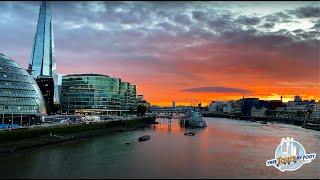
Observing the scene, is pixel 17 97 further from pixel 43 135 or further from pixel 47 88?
pixel 47 88

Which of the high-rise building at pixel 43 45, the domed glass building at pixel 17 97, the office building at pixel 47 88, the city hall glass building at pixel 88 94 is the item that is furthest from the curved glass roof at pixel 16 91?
the city hall glass building at pixel 88 94

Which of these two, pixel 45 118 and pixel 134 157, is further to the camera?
pixel 45 118

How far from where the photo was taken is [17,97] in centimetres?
7844

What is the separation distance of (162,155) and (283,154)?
51.8 feet

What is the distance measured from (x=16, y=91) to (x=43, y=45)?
210 ft

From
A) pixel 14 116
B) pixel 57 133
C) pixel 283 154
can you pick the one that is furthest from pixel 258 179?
pixel 14 116

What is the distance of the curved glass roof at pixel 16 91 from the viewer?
249 ft

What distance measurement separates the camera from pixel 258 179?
40656mm

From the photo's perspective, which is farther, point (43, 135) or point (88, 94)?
point (88, 94)

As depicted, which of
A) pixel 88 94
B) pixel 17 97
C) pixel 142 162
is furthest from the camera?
pixel 88 94

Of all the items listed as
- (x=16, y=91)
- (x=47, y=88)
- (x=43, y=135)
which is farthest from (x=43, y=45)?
(x=43, y=135)

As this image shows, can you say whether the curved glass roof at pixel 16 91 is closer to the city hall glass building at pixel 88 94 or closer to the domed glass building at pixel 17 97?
the domed glass building at pixel 17 97

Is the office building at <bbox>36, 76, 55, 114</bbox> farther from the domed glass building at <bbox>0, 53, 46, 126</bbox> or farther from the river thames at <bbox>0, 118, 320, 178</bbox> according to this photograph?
the river thames at <bbox>0, 118, 320, 178</bbox>

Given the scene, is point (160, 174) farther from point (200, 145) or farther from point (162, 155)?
point (200, 145)
